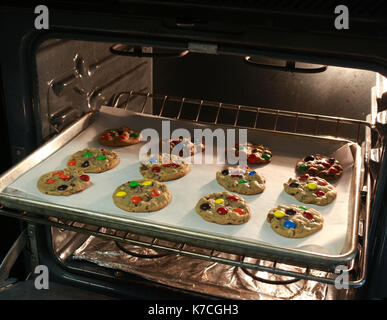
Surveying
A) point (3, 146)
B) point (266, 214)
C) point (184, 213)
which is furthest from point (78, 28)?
point (266, 214)

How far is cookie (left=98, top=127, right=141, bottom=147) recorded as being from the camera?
1864 mm

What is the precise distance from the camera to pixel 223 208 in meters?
1.44

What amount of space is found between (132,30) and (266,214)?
29.1 inches

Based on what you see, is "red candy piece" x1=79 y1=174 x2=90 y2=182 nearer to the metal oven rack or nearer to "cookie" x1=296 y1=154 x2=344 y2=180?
the metal oven rack

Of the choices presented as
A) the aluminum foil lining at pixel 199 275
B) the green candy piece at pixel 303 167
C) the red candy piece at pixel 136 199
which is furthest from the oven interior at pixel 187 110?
the green candy piece at pixel 303 167

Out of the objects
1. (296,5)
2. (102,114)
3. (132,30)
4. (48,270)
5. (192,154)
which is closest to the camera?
(296,5)

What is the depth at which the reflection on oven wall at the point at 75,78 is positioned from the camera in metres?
1.53

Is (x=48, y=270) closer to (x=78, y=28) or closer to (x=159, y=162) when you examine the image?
(x=159, y=162)

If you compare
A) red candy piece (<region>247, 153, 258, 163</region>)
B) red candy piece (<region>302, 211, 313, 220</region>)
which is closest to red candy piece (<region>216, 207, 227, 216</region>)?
red candy piece (<region>302, 211, 313, 220</region>)

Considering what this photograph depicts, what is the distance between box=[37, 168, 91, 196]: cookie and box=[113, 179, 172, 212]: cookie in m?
0.13

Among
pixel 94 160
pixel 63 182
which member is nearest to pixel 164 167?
pixel 94 160

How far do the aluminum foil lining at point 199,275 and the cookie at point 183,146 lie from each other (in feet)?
1.34

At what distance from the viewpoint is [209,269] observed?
171 centimetres

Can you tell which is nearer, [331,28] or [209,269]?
[331,28]
